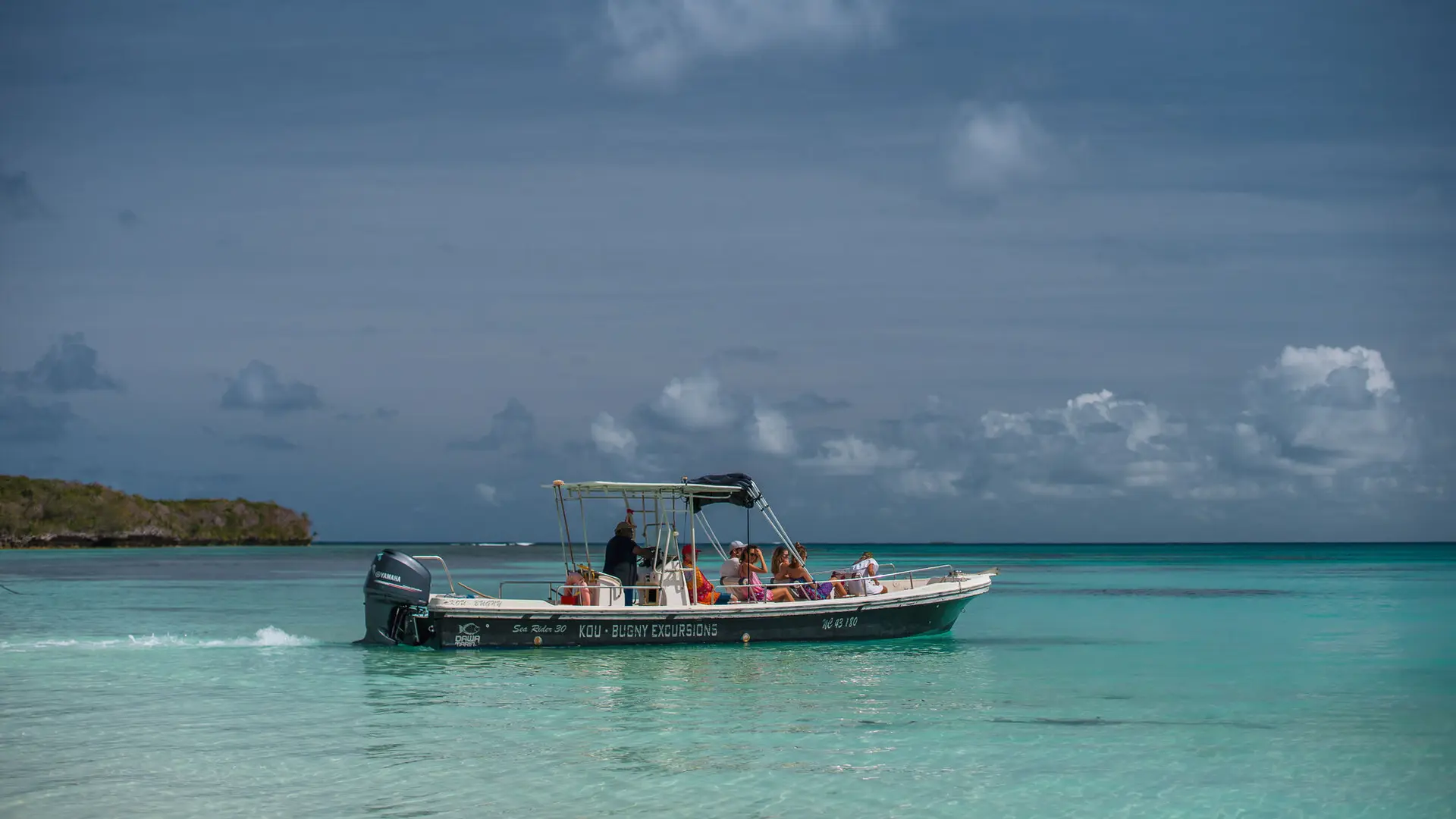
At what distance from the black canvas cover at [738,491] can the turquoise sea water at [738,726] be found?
280cm

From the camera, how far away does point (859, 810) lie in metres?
13.0

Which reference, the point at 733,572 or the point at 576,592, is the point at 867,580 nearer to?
the point at 733,572

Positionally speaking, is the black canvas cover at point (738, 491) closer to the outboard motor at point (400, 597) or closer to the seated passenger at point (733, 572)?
the seated passenger at point (733, 572)

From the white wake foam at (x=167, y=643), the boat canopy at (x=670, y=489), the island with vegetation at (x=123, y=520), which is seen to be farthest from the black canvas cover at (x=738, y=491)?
the island with vegetation at (x=123, y=520)

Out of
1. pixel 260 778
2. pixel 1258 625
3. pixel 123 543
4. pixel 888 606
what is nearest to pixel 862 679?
pixel 888 606

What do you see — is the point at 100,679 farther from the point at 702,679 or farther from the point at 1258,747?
the point at 1258,747

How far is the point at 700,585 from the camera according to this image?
25.9 metres

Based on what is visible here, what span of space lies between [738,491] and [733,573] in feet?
5.76

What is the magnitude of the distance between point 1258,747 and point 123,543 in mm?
157441

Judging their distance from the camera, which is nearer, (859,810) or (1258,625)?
(859,810)

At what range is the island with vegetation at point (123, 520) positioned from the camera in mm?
139625

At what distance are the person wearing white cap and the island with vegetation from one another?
132845 mm

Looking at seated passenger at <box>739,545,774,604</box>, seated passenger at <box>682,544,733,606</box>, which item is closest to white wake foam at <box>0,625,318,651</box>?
seated passenger at <box>682,544,733,606</box>

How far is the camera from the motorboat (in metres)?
24.3
